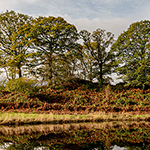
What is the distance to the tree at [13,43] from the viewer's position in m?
31.5

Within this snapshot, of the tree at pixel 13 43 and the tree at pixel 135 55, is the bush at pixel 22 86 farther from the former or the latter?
the tree at pixel 135 55

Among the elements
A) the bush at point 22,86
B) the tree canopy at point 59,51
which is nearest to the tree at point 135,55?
the tree canopy at point 59,51

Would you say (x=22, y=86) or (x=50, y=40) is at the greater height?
(x=50, y=40)

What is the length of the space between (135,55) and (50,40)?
14247 mm

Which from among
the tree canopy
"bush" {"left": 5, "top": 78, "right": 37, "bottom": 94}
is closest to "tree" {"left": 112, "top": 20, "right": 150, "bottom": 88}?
the tree canopy

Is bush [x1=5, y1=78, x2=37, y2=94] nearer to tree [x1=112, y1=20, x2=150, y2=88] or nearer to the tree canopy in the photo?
the tree canopy

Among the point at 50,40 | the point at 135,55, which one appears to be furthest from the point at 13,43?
the point at 135,55

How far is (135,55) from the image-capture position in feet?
101

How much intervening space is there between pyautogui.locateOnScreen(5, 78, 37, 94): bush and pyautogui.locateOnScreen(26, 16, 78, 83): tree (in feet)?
7.89

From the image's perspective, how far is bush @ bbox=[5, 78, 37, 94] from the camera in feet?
91.3

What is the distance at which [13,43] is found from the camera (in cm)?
3359

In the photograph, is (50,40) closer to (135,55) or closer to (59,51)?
(59,51)

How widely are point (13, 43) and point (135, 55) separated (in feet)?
68.9

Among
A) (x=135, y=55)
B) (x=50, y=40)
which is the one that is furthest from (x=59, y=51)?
(x=135, y=55)
